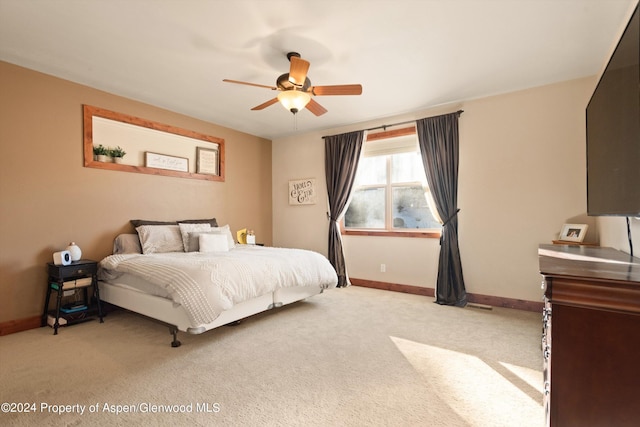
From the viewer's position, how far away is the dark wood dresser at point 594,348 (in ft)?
3.14

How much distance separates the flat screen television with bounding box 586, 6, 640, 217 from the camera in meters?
1.17

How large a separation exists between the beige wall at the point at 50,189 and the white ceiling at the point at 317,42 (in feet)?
0.84

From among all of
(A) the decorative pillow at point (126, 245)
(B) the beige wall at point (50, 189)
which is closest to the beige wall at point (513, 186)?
(A) the decorative pillow at point (126, 245)

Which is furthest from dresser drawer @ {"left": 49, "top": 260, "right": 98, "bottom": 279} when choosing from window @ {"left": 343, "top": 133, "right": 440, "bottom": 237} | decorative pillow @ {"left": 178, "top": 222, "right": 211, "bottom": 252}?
window @ {"left": 343, "top": 133, "right": 440, "bottom": 237}

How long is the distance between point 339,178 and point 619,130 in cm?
367

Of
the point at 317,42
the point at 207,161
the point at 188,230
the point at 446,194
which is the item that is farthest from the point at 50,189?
the point at 446,194

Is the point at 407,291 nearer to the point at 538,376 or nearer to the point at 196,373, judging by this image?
the point at 538,376

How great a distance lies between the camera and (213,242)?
3838mm

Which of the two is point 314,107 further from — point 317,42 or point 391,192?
point 391,192

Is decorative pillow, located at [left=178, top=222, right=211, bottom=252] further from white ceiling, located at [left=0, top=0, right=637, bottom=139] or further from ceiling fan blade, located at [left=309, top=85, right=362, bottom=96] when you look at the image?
ceiling fan blade, located at [left=309, top=85, right=362, bottom=96]

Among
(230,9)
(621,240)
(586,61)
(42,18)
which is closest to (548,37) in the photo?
(586,61)

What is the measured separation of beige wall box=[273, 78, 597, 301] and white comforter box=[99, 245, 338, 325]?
5.87 feet

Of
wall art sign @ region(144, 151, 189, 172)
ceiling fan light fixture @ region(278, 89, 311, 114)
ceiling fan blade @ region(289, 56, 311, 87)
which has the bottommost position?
wall art sign @ region(144, 151, 189, 172)

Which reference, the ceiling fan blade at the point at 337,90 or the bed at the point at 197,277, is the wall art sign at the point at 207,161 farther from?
the ceiling fan blade at the point at 337,90
